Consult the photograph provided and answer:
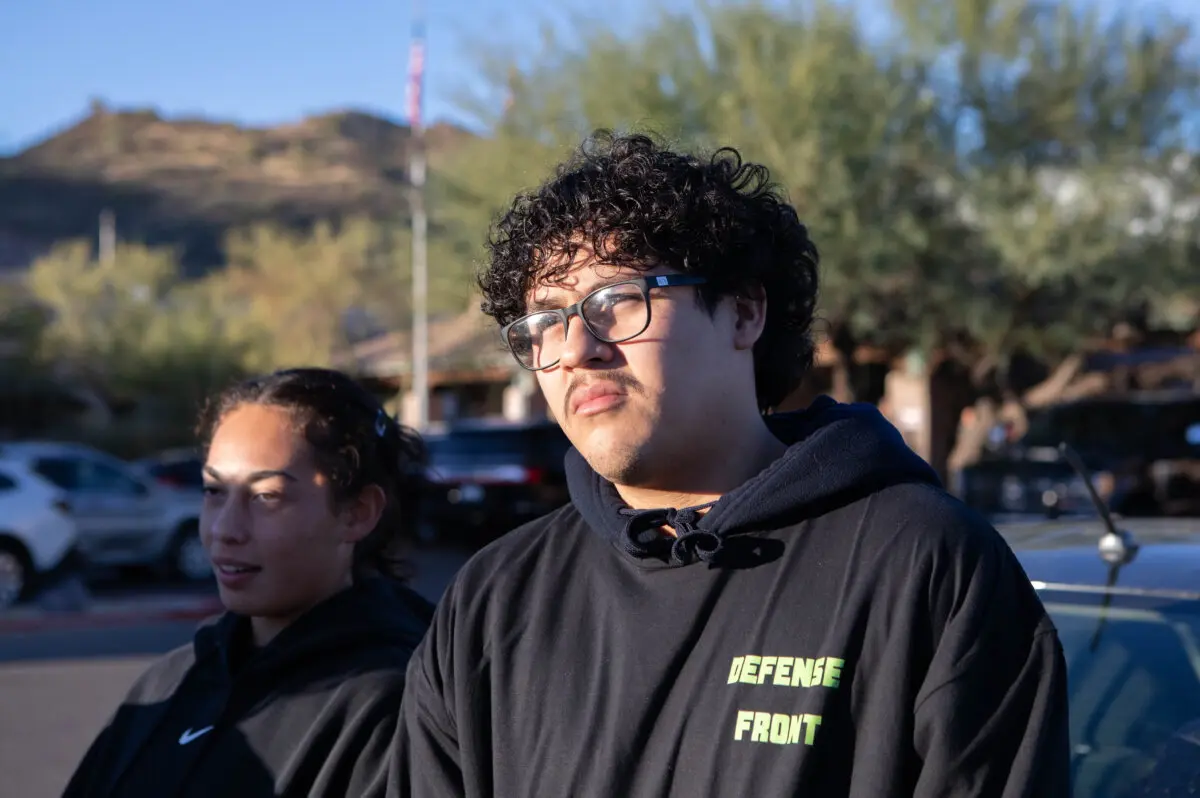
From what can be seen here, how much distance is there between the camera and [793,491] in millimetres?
1756

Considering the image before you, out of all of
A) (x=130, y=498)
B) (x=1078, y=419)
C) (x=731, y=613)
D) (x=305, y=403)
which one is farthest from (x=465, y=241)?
(x=731, y=613)

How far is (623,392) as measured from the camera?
1.84 m

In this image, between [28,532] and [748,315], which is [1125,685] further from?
[28,532]

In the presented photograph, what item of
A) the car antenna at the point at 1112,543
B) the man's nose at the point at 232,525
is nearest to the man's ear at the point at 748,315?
the man's nose at the point at 232,525

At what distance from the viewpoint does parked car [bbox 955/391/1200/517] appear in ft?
53.0

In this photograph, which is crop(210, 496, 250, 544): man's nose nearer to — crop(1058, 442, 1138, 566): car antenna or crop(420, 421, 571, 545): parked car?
crop(1058, 442, 1138, 566): car antenna

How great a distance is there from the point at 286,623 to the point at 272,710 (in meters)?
0.25

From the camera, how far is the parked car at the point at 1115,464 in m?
16.2

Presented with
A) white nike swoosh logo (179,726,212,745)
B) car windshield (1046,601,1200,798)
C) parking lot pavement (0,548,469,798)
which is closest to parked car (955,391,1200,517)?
parking lot pavement (0,548,469,798)

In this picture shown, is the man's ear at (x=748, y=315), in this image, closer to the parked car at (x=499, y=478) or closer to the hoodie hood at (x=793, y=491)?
the hoodie hood at (x=793, y=491)

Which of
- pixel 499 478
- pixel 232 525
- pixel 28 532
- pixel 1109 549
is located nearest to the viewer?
pixel 232 525

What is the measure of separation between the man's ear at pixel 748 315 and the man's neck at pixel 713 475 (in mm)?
125

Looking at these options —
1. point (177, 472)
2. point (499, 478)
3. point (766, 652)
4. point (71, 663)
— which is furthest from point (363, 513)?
point (177, 472)

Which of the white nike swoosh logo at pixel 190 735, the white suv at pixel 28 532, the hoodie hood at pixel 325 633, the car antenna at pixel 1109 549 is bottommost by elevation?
the white suv at pixel 28 532
